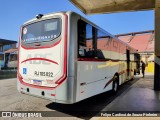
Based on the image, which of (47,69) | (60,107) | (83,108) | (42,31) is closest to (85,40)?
(42,31)

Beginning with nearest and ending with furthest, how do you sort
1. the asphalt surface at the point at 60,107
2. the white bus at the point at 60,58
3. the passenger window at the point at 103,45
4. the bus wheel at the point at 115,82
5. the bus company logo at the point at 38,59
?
the white bus at the point at 60,58, the bus company logo at the point at 38,59, the asphalt surface at the point at 60,107, the passenger window at the point at 103,45, the bus wheel at the point at 115,82

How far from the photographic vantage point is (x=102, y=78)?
7734mm

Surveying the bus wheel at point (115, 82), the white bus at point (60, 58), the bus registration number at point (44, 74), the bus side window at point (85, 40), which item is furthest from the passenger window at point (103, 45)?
the bus registration number at point (44, 74)

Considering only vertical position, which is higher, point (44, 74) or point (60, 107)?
point (44, 74)

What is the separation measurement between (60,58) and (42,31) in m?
1.28

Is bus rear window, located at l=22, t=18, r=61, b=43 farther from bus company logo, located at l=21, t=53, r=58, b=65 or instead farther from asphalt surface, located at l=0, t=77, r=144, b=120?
asphalt surface, located at l=0, t=77, r=144, b=120

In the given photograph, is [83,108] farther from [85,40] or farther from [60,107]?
[85,40]

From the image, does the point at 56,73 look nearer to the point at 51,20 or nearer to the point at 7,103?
the point at 51,20

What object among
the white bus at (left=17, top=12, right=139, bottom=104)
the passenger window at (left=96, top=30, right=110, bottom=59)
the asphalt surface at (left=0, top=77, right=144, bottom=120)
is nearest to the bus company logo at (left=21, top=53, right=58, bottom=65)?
the white bus at (left=17, top=12, right=139, bottom=104)

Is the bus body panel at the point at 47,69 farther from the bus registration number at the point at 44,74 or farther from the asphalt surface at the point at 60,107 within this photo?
the asphalt surface at the point at 60,107

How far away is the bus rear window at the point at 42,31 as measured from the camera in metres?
5.93

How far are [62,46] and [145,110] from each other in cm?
349

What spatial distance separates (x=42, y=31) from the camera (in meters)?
6.33

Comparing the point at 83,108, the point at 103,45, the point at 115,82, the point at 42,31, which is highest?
the point at 42,31
